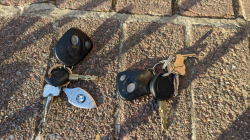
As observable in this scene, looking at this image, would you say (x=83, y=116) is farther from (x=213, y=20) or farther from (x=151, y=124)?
(x=213, y=20)

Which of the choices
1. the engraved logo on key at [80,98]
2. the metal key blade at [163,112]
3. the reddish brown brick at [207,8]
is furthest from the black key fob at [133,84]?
the reddish brown brick at [207,8]

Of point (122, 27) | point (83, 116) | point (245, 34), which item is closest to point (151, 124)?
point (83, 116)

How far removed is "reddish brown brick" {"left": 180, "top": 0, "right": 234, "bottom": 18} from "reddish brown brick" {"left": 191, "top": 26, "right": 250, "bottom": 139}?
0.41ft

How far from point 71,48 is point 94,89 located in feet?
1.06

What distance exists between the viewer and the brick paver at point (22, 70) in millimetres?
1340

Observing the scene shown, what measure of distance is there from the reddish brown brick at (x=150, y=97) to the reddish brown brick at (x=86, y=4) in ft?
0.84

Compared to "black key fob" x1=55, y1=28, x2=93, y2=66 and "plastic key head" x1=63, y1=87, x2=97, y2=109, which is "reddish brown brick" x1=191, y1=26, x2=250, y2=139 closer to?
"plastic key head" x1=63, y1=87, x2=97, y2=109

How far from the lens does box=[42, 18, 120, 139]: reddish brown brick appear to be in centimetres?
134

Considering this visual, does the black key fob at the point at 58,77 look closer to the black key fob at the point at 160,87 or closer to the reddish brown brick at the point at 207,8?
the black key fob at the point at 160,87

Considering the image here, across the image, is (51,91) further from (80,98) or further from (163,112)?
(163,112)

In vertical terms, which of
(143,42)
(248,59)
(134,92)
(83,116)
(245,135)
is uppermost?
(143,42)

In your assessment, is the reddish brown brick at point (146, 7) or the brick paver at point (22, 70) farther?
the reddish brown brick at point (146, 7)

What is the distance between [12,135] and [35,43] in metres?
0.65

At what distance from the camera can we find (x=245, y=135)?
1.33 meters
